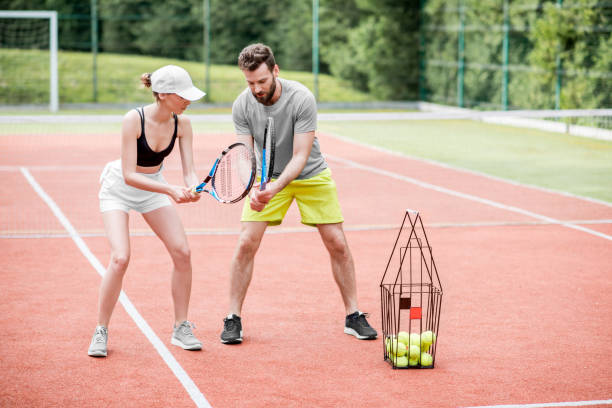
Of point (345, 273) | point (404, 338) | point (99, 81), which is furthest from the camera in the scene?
point (99, 81)

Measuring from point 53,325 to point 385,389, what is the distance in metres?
2.62

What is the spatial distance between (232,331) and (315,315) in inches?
38.0

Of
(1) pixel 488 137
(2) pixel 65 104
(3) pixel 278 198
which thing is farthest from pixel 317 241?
(2) pixel 65 104

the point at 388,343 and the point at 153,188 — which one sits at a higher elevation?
the point at 153,188

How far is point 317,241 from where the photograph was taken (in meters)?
9.97

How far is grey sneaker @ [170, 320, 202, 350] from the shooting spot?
20.0 feet

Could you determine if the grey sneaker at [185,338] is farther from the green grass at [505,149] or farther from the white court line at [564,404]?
the green grass at [505,149]

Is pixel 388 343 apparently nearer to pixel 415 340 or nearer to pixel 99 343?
pixel 415 340

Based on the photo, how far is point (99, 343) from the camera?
5973 mm

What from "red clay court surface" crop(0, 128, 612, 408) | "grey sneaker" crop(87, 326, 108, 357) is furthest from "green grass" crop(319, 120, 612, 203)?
"grey sneaker" crop(87, 326, 108, 357)

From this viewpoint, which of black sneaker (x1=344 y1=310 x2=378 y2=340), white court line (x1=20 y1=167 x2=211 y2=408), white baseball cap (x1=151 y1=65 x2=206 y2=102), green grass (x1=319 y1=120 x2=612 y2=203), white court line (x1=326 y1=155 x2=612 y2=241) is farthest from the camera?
green grass (x1=319 y1=120 x2=612 y2=203)

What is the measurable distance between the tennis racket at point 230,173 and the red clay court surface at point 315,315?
3.39 feet

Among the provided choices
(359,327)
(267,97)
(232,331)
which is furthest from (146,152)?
(359,327)

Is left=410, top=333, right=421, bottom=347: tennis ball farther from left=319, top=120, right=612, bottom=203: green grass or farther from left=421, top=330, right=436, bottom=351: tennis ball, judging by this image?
left=319, top=120, right=612, bottom=203: green grass
